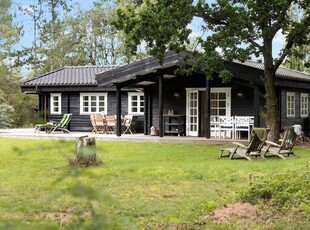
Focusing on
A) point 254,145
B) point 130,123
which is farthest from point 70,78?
point 254,145

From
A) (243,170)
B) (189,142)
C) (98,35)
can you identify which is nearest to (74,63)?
(98,35)

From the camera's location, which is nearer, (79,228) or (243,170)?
(79,228)

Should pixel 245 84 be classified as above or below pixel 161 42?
below

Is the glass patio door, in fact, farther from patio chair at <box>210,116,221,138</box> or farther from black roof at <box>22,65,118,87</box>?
black roof at <box>22,65,118,87</box>

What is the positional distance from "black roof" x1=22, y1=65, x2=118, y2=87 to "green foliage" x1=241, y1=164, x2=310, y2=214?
18248 mm

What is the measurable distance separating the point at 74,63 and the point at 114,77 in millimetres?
24503

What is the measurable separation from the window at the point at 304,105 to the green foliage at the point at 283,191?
680 inches

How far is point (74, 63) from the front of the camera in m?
44.0

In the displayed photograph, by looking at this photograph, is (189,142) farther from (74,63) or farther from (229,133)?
(74,63)

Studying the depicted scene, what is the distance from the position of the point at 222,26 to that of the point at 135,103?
9.57 meters

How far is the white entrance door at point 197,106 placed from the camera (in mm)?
20547

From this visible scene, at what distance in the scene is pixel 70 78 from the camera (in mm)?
26125

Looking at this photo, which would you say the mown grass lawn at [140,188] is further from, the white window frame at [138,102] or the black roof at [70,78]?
the black roof at [70,78]

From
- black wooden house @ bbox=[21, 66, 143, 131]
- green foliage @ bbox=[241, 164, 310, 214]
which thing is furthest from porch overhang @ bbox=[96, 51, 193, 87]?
green foliage @ bbox=[241, 164, 310, 214]
